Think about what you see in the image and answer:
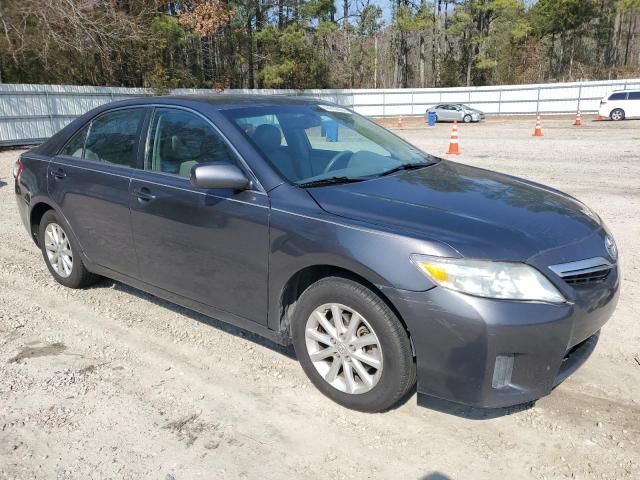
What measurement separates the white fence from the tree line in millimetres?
2869

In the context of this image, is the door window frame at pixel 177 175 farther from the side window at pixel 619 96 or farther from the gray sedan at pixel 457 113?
the gray sedan at pixel 457 113

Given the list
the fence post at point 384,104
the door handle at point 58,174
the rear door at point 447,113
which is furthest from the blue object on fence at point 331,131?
the fence post at point 384,104

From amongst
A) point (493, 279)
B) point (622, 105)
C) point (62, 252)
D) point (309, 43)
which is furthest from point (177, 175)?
point (309, 43)

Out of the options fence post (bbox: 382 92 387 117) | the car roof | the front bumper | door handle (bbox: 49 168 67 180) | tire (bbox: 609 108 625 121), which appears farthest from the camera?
fence post (bbox: 382 92 387 117)

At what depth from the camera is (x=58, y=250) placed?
16.0ft

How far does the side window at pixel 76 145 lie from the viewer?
4.54 m

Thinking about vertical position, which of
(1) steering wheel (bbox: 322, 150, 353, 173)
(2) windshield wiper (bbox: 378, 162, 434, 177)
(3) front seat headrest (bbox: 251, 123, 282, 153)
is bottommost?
(2) windshield wiper (bbox: 378, 162, 434, 177)

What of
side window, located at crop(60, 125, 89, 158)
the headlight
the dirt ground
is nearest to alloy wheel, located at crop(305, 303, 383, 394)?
the dirt ground

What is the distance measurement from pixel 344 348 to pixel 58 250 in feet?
10.3

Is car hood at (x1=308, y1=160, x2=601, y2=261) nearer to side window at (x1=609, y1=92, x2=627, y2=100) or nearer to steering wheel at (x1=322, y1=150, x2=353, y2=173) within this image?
steering wheel at (x1=322, y1=150, x2=353, y2=173)

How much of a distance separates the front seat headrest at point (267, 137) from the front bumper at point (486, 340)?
4.17 feet

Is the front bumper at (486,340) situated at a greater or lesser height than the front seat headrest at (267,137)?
lesser

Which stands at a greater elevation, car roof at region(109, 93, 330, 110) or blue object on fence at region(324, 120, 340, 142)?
car roof at region(109, 93, 330, 110)

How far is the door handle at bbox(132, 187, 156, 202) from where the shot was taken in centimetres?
376
